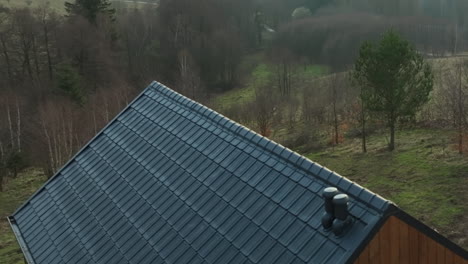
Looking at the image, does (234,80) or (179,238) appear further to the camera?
(234,80)

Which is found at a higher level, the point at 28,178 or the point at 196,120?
the point at 196,120

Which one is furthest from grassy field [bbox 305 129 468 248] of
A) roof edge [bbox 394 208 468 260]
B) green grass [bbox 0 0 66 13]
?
green grass [bbox 0 0 66 13]

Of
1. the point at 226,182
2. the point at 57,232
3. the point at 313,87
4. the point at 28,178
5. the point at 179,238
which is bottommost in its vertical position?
the point at 28,178

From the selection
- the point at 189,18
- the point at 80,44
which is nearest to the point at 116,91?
the point at 80,44

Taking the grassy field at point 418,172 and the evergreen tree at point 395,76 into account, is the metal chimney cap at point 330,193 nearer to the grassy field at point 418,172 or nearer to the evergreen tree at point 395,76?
the grassy field at point 418,172

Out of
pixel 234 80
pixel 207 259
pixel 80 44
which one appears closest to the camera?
pixel 207 259

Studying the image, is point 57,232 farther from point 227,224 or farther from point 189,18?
point 189,18

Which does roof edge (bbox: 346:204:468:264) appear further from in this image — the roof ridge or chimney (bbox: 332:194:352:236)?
chimney (bbox: 332:194:352:236)
